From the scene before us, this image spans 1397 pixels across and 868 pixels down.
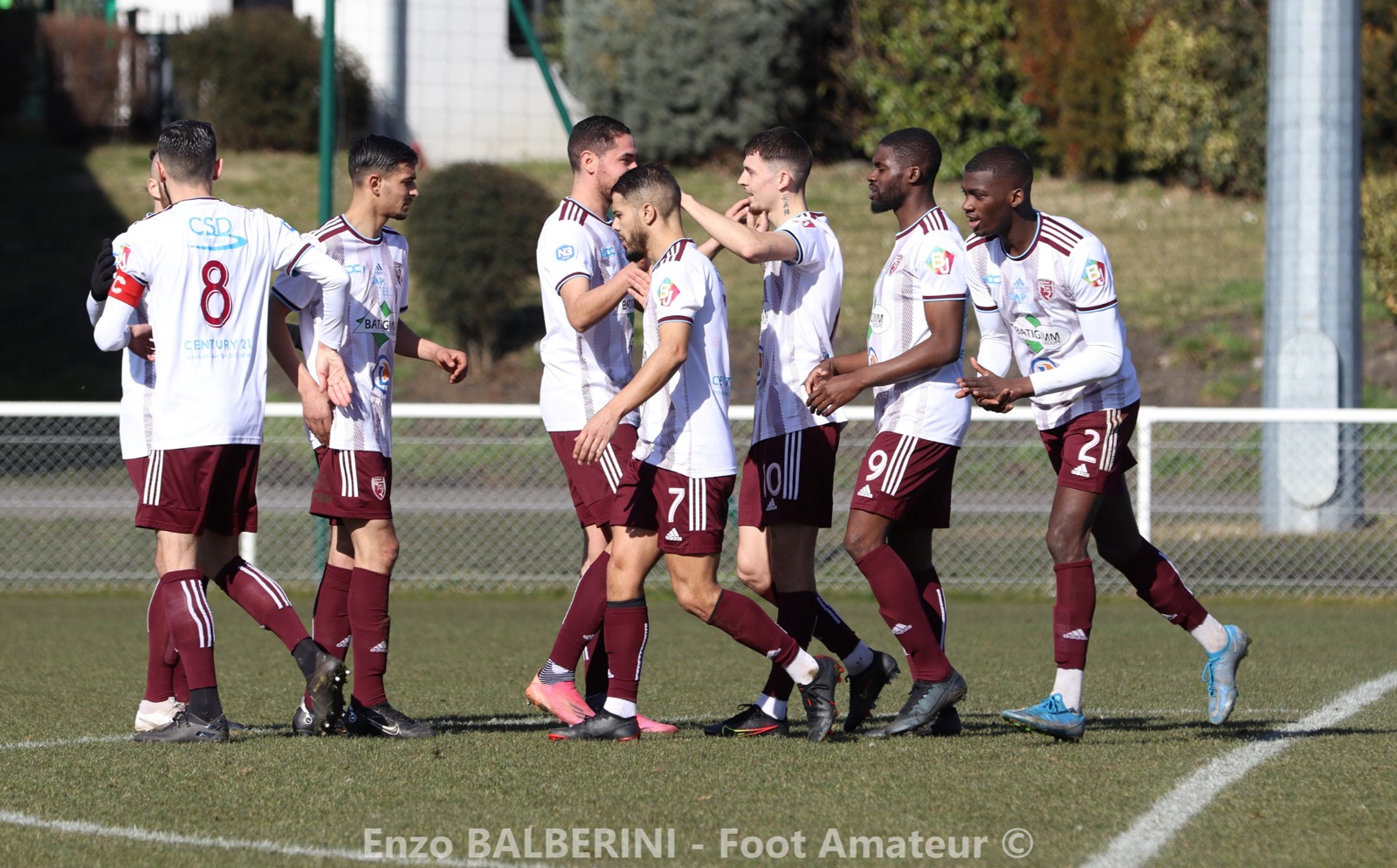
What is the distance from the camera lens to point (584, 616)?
19.9ft

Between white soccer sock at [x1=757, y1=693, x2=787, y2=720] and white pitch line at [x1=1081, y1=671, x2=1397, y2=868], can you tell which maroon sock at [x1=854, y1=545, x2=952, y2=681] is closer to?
white soccer sock at [x1=757, y1=693, x2=787, y2=720]

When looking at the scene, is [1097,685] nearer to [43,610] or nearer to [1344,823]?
[1344,823]

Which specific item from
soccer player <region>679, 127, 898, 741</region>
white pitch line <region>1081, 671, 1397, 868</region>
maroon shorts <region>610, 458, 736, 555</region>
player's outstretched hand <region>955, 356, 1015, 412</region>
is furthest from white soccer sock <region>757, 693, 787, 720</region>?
white pitch line <region>1081, 671, 1397, 868</region>

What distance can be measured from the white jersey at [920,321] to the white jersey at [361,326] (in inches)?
72.9

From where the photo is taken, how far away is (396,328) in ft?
20.3

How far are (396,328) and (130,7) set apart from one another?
1123 inches

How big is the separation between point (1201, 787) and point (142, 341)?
392 centimetres

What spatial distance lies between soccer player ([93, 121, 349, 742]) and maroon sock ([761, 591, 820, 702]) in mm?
1601

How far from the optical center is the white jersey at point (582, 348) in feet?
19.6

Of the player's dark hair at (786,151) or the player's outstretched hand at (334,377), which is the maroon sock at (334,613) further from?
the player's dark hair at (786,151)

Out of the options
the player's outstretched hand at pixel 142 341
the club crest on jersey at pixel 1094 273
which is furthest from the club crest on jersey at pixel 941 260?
the player's outstretched hand at pixel 142 341

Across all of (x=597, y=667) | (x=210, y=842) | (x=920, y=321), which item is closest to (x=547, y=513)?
(x=597, y=667)

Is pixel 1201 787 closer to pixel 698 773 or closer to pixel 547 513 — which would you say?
pixel 698 773

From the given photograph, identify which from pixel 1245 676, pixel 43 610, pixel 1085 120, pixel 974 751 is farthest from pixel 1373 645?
pixel 1085 120
